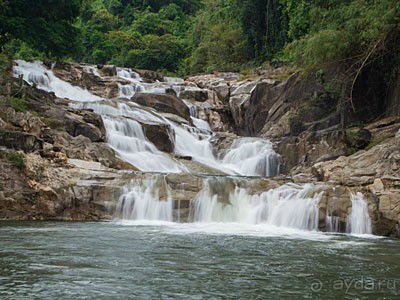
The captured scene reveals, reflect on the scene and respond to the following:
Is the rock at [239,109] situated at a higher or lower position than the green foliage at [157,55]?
lower

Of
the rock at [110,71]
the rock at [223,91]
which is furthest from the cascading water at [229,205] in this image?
the rock at [110,71]

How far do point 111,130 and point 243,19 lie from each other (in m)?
20.7

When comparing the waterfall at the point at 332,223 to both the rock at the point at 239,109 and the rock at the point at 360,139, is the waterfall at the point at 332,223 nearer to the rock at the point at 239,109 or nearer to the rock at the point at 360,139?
the rock at the point at 360,139

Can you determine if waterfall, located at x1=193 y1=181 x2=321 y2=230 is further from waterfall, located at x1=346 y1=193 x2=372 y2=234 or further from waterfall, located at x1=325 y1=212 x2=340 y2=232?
waterfall, located at x1=346 y1=193 x2=372 y2=234

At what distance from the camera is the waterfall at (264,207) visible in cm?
1383

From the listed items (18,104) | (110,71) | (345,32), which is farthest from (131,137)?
(110,71)

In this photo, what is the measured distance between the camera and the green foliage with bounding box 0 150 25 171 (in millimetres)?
15141

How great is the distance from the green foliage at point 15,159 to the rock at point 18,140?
569mm

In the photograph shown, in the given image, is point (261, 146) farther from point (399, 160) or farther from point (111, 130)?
point (399, 160)

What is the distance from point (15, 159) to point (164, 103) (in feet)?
45.7

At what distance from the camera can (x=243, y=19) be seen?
3912 cm

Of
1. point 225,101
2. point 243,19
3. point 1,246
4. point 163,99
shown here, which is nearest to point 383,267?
point 1,246

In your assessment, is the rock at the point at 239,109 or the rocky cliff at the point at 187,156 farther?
the rock at the point at 239,109

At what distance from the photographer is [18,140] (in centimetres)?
1592
